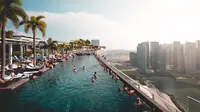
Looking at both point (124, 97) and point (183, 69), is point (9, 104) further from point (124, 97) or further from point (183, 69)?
point (183, 69)

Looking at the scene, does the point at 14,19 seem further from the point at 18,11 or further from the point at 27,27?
the point at 27,27

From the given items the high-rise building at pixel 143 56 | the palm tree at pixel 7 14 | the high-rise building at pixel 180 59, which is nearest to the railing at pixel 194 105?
the palm tree at pixel 7 14

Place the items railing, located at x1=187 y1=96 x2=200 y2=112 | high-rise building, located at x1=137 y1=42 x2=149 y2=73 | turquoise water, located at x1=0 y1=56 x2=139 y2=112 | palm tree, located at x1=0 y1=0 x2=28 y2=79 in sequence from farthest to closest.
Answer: high-rise building, located at x1=137 y1=42 x2=149 y2=73, palm tree, located at x1=0 y1=0 x2=28 y2=79, turquoise water, located at x1=0 y1=56 x2=139 y2=112, railing, located at x1=187 y1=96 x2=200 y2=112

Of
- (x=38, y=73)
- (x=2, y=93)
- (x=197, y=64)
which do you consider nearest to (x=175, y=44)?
(x=197, y=64)

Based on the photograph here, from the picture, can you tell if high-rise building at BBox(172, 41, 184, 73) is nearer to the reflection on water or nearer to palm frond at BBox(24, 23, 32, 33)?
the reflection on water

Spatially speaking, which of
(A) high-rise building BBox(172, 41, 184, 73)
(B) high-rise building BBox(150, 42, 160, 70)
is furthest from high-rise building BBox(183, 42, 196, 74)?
(B) high-rise building BBox(150, 42, 160, 70)

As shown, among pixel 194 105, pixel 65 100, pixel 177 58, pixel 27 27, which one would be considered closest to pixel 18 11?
pixel 27 27

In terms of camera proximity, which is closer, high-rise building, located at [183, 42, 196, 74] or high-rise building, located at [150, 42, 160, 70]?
high-rise building, located at [183, 42, 196, 74]
